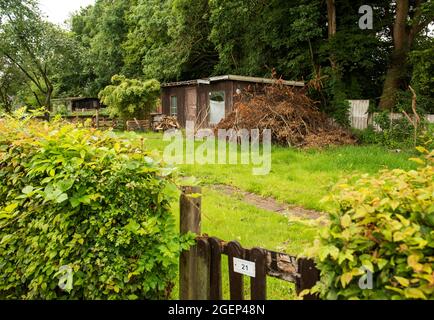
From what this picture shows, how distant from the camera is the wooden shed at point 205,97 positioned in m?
19.4

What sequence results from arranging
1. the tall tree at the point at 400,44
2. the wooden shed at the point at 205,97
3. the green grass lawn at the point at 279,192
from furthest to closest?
the wooden shed at the point at 205,97 < the tall tree at the point at 400,44 < the green grass lawn at the point at 279,192

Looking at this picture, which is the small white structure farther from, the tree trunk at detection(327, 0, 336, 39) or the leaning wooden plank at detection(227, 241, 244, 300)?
the leaning wooden plank at detection(227, 241, 244, 300)

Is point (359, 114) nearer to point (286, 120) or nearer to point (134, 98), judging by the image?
point (286, 120)

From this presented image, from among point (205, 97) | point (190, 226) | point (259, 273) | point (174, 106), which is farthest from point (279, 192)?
point (174, 106)

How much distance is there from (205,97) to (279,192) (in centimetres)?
1454

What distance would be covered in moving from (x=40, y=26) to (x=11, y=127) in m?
31.3

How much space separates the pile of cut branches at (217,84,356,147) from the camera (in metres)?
14.5

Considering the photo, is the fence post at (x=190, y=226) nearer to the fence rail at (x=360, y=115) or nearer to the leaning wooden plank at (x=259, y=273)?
the leaning wooden plank at (x=259, y=273)

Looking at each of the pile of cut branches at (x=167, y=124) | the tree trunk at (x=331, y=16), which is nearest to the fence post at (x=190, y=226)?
the tree trunk at (x=331, y=16)

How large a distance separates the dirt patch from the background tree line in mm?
11773

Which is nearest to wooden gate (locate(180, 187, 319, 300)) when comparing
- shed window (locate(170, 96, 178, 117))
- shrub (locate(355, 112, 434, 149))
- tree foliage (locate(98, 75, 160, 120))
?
shrub (locate(355, 112, 434, 149))

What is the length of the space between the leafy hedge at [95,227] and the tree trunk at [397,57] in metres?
17.9

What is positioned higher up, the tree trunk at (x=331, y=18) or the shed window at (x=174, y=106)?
the tree trunk at (x=331, y=18)
